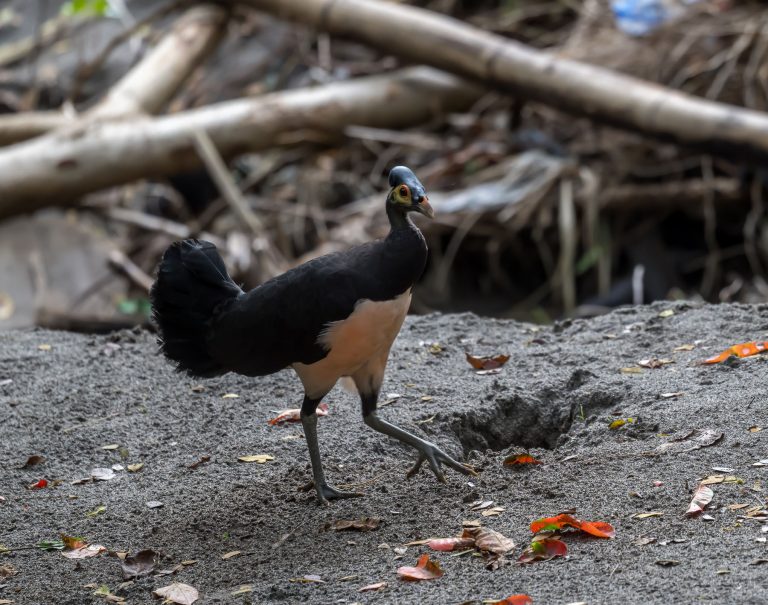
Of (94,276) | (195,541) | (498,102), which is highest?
(498,102)

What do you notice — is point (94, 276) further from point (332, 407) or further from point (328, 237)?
point (332, 407)

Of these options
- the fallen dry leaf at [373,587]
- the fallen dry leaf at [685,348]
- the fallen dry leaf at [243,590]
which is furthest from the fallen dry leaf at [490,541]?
the fallen dry leaf at [685,348]

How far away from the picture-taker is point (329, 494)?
3.89m

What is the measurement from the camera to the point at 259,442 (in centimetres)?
445

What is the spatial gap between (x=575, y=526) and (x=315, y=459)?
995mm

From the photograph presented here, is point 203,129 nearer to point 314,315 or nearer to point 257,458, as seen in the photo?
point 257,458

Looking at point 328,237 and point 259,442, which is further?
point 328,237

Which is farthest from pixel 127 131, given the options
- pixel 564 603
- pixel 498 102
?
pixel 564 603

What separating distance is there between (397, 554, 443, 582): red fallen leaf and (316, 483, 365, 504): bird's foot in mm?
655

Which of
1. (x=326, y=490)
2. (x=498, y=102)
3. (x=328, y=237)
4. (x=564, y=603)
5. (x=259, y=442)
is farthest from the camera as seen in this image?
(x=498, y=102)

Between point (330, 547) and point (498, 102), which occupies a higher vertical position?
point (498, 102)

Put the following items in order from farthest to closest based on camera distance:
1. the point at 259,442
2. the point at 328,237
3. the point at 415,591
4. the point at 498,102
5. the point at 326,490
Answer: the point at 498,102 → the point at 328,237 → the point at 259,442 → the point at 326,490 → the point at 415,591

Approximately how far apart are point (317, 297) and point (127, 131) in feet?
15.7

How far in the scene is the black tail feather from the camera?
396cm
